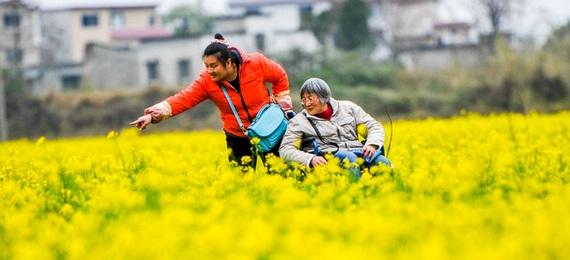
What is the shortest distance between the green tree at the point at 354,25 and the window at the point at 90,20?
14872 millimetres

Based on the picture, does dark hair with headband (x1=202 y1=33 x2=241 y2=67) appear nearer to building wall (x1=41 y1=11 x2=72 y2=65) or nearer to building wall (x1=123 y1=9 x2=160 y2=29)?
building wall (x1=41 y1=11 x2=72 y2=65)

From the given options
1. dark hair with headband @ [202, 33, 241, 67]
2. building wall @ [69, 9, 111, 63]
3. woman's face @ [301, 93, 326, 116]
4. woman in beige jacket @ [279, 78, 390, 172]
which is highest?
dark hair with headband @ [202, 33, 241, 67]

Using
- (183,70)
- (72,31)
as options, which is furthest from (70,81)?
(183,70)

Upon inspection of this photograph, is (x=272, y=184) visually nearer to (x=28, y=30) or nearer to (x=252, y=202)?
(x=252, y=202)

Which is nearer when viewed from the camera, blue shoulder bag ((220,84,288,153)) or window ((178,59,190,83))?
blue shoulder bag ((220,84,288,153))

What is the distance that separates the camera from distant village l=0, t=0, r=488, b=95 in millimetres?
48750

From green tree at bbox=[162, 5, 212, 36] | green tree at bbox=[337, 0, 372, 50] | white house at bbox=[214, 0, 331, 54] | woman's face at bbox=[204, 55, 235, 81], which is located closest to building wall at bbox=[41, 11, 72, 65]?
green tree at bbox=[162, 5, 212, 36]

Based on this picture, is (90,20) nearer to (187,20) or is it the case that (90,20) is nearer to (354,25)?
(187,20)

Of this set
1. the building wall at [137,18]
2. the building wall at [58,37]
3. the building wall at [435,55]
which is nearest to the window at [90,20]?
the building wall at [58,37]

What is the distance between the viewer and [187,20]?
186 feet

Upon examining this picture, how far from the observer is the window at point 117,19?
5894cm

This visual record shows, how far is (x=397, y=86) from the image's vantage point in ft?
133

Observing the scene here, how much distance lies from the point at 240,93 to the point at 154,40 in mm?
40870

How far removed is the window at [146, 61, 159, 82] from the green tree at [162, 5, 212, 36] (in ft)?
7.72
